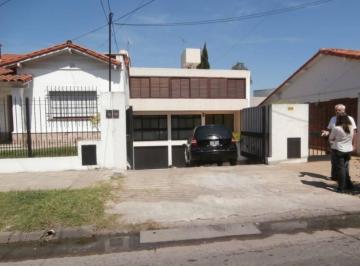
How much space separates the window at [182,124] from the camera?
2484cm

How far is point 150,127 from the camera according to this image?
24.6m

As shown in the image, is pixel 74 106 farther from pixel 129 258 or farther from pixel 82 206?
pixel 129 258

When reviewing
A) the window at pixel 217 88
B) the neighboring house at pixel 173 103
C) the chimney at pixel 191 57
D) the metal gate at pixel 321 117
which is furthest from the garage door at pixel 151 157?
the metal gate at pixel 321 117

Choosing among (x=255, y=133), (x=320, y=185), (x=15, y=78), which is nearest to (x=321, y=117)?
(x=255, y=133)

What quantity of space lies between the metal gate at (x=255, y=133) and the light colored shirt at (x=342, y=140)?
378 centimetres

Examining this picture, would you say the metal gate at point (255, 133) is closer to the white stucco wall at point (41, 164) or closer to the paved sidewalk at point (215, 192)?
the paved sidewalk at point (215, 192)

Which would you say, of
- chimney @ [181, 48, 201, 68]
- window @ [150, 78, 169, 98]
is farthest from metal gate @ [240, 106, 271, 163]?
chimney @ [181, 48, 201, 68]

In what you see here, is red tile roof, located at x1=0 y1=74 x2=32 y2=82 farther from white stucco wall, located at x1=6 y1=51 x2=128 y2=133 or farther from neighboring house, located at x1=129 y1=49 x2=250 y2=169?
neighboring house, located at x1=129 y1=49 x2=250 y2=169

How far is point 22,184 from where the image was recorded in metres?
8.27

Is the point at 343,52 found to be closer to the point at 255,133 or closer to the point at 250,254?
the point at 255,133

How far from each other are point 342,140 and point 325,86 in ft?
27.9

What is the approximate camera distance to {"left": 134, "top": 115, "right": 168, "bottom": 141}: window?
957 inches

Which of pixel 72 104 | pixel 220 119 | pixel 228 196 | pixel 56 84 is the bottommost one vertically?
pixel 228 196

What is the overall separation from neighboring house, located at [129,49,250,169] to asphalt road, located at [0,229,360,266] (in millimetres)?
19037
